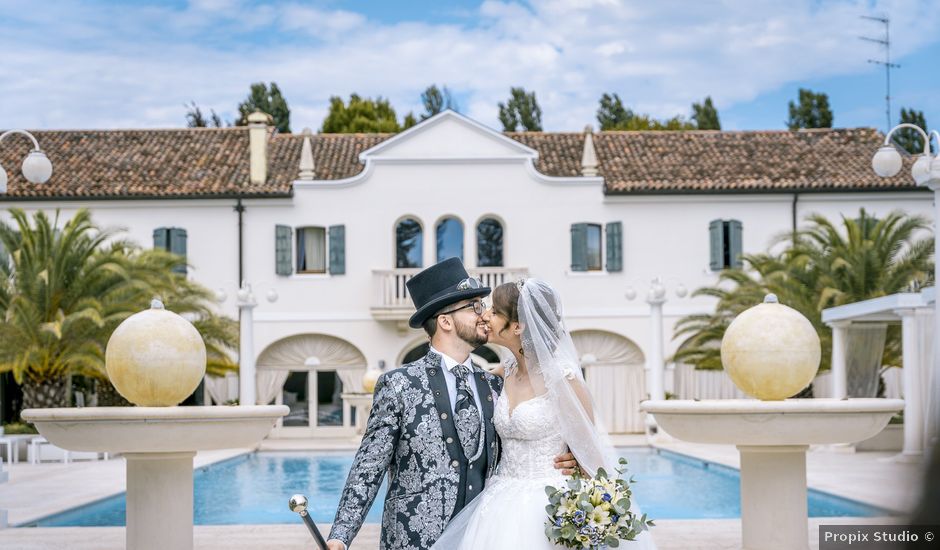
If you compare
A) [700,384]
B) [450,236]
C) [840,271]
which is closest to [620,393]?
[700,384]

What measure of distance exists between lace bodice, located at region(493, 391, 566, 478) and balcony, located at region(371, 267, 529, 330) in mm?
24723

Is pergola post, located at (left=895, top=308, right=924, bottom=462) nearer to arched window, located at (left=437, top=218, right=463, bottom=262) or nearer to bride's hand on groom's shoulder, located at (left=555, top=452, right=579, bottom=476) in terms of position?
arched window, located at (left=437, top=218, right=463, bottom=262)

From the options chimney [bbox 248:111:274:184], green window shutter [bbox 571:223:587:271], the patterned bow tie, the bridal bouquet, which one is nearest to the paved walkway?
the bridal bouquet

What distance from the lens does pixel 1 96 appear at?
33531 millimetres

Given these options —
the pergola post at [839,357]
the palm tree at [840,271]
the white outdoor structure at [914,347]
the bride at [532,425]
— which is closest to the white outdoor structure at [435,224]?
the palm tree at [840,271]

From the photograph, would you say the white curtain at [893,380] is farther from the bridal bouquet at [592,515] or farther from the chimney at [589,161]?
the bridal bouquet at [592,515]

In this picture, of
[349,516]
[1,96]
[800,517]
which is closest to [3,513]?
[800,517]

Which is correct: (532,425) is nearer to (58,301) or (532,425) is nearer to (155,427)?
(155,427)

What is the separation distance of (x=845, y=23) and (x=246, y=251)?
16.4 m

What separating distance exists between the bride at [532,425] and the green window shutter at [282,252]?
25537mm

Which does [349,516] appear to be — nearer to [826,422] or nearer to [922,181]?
[826,422]

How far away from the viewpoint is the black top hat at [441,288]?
4211mm

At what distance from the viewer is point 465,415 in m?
4.25

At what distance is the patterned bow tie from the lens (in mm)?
4230
